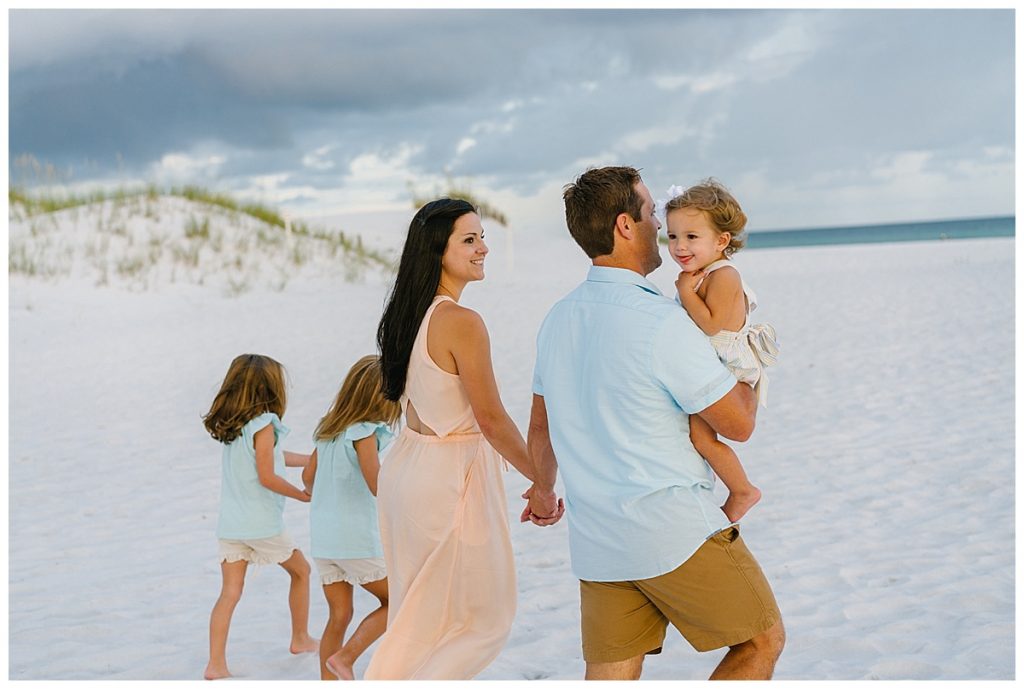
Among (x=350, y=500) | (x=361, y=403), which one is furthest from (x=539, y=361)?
(x=350, y=500)

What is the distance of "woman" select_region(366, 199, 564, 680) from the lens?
3295 mm

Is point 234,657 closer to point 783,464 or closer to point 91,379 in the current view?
point 783,464

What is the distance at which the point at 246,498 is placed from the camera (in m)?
4.36

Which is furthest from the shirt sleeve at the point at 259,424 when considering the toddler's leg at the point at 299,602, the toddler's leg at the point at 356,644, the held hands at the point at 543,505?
the held hands at the point at 543,505

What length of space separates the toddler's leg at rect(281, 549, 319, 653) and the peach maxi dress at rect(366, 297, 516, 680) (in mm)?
1214

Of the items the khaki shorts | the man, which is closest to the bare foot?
the man

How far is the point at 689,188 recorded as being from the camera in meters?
2.96

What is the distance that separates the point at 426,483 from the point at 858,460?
5.04 m

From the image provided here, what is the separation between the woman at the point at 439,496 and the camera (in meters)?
3.29

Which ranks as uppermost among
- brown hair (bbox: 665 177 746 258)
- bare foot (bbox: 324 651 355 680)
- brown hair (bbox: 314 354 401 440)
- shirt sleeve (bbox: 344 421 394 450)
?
brown hair (bbox: 665 177 746 258)

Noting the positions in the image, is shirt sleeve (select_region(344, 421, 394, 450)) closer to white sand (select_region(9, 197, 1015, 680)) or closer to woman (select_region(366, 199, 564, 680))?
woman (select_region(366, 199, 564, 680))

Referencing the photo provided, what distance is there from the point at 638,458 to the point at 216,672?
2.38m

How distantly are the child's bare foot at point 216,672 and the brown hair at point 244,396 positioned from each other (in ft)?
2.84

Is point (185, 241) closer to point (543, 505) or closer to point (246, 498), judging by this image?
point (246, 498)
